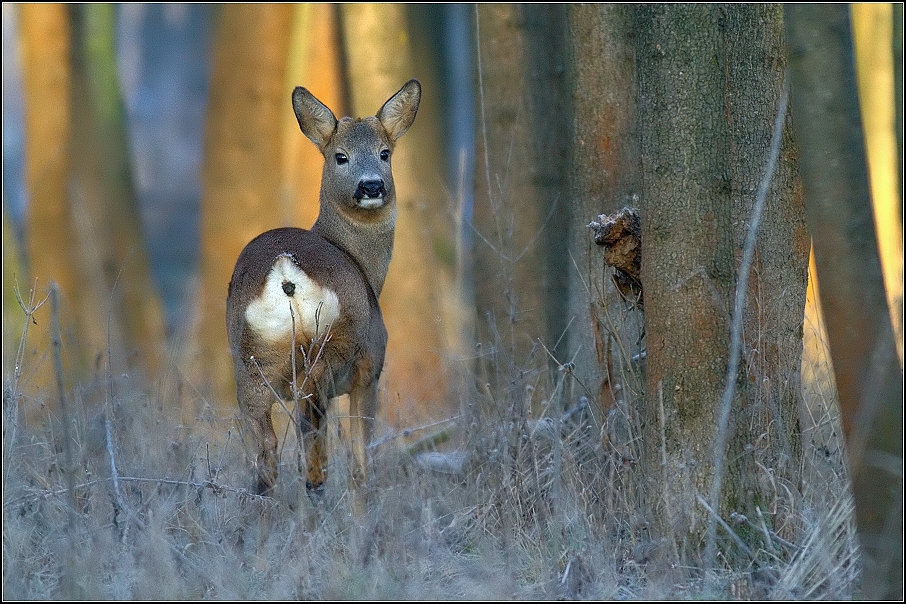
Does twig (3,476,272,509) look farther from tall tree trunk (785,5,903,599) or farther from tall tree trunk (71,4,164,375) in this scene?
tall tree trunk (71,4,164,375)

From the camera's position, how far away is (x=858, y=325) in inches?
151

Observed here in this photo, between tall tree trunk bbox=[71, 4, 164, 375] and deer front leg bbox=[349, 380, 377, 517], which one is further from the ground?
tall tree trunk bbox=[71, 4, 164, 375]

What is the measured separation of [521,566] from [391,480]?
0.80 m

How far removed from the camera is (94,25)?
506 inches

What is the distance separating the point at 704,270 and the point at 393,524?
148 cm

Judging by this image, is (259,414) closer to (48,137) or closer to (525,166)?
(525,166)

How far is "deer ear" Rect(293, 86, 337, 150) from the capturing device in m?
6.12

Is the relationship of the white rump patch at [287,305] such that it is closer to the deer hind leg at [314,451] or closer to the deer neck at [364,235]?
the deer hind leg at [314,451]

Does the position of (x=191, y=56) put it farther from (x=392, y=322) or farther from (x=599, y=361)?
(x=599, y=361)

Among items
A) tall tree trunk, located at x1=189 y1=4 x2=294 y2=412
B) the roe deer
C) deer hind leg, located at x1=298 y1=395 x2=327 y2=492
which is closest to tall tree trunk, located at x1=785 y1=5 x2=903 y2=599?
the roe deer

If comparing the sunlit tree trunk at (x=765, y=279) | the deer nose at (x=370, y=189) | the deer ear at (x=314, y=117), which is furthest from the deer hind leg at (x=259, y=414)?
the sunlit tree trunk at (x=765, y=279)

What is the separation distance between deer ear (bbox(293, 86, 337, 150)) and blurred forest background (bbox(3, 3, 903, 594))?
0.76 meters

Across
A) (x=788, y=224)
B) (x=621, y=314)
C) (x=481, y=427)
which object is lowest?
(x=481, y=427)

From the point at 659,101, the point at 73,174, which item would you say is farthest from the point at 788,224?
the point at 73,174
